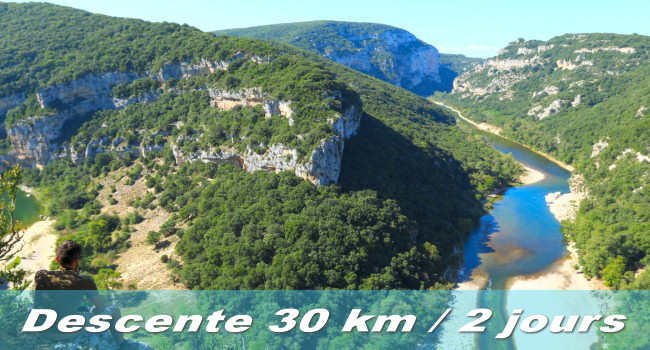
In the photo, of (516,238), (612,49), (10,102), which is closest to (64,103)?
(10,102)

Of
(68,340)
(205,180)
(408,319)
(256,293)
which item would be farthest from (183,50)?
(68,340)

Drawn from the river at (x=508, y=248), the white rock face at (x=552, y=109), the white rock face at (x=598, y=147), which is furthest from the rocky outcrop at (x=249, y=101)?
the white rock face at (x=552, y=109)

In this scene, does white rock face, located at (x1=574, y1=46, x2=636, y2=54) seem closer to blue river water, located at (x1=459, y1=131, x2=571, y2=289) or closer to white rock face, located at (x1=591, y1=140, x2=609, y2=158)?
white rock face, located at (x1=591, y1=140, x2=609, y2=158)

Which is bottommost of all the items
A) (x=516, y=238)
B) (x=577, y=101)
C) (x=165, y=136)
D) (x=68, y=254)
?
(x=516, y=238)

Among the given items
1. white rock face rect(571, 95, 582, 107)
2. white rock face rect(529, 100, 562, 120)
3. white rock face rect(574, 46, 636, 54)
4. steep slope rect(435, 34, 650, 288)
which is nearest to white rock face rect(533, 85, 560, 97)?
steep slope rect(435, 34, 650, 288)

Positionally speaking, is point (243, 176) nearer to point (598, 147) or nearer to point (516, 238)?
point (516, 238)
